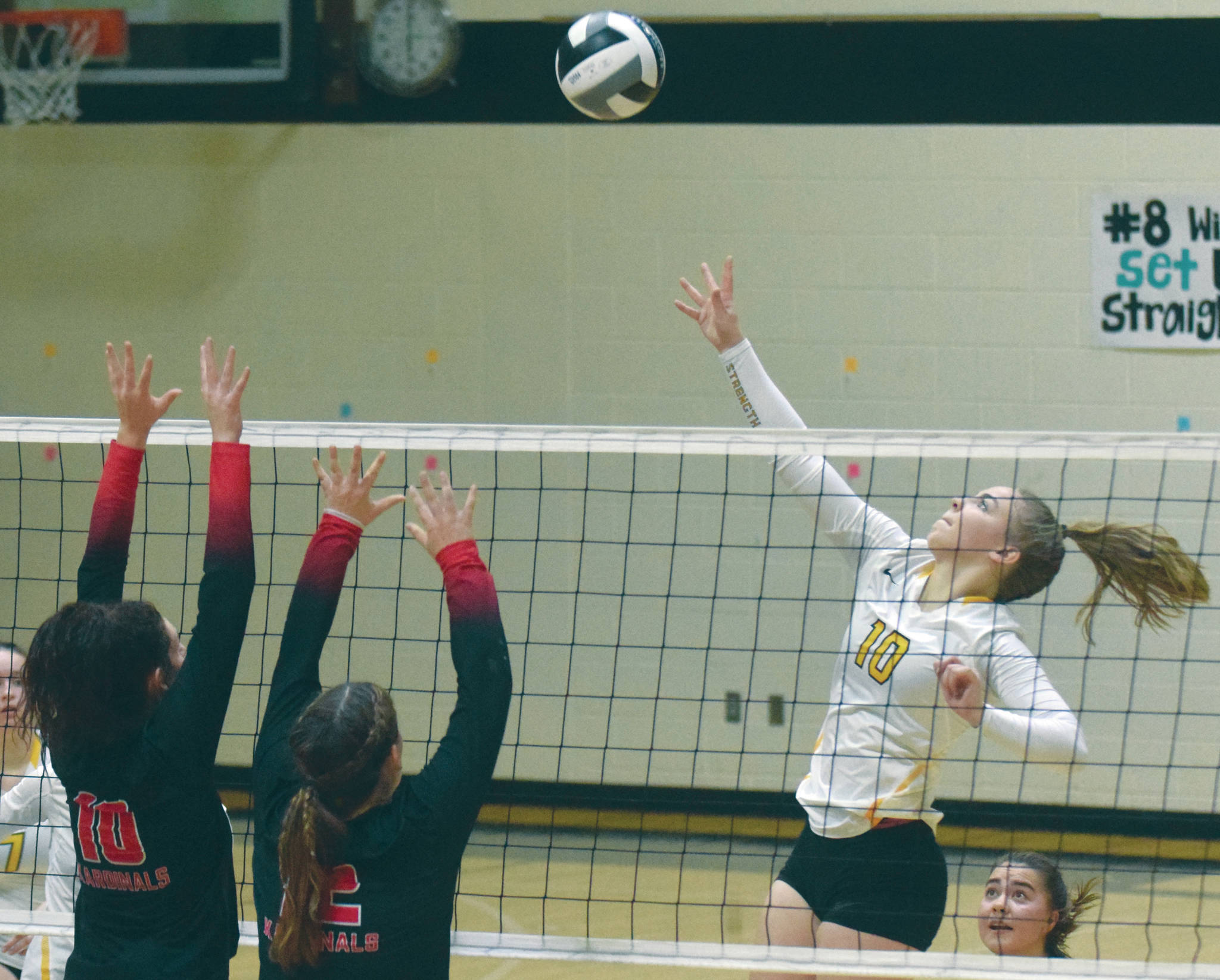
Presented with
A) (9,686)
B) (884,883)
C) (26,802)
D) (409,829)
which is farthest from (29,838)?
(884,883)

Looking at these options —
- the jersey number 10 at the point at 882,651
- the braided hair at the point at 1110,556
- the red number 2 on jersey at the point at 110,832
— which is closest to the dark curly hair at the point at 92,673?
the red number 2 on jersey at the point at 110,832

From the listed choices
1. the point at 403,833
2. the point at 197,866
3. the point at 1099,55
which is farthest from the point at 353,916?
the point at 1099,55

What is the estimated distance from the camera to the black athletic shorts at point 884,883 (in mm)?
2914

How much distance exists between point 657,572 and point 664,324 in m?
1.22

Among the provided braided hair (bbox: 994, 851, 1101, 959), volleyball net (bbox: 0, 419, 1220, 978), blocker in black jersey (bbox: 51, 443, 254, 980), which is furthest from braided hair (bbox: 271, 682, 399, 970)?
volleyball net (bbox: 0, 419, 1220, 978)

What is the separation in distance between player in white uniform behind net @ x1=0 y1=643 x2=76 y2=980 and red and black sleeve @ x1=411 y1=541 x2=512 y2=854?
4.04 ft

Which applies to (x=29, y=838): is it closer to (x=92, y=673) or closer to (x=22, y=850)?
(x=22, y=850)

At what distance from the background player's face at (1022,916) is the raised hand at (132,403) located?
2.26 metres

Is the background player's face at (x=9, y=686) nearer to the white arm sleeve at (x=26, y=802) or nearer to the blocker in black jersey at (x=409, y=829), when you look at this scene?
the white arm sleeve at (x=26, y=802)

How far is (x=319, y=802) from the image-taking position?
7.09 feet

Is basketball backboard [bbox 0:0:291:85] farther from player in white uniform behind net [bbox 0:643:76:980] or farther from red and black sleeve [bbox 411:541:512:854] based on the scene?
red and black sleeve [bbox 411:541:512:854]

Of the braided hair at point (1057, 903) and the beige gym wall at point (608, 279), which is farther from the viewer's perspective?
the beige gym wall at point (608, 279)

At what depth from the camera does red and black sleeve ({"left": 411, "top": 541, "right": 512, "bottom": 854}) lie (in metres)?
2.21

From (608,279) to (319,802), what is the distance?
4394 millimetres
